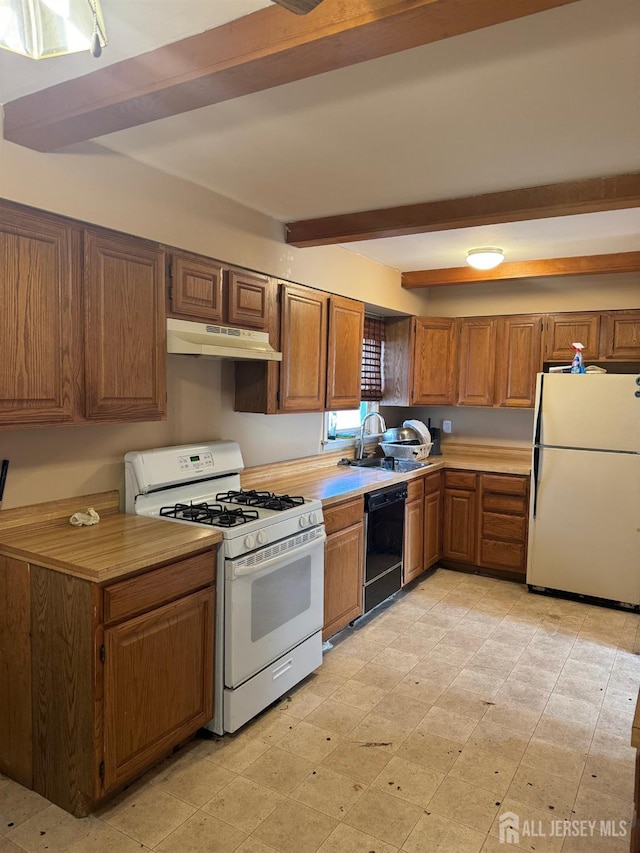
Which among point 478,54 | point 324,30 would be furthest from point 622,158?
point 324,30

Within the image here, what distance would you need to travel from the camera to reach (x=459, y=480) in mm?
4523

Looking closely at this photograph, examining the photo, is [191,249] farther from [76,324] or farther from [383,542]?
[383,542]

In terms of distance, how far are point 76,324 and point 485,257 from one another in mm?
2638

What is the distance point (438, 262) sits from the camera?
14.2 feet

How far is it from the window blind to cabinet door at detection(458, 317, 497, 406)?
689 mm

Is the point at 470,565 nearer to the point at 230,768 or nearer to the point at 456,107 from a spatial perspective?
the point at 230,768

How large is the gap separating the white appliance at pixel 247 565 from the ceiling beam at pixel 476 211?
1.34m

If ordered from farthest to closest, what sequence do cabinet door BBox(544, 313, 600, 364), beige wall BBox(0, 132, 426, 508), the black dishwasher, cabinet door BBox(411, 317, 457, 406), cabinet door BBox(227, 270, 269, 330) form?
cabinet door BBox(411, 317, 457, 406)
cabinet door BBox(544, 313, 600, 364)
the black dishwasher
cabinet door BBox(227, 270, 269, 330)
beige wall BBox(0, 132, 426, 508)

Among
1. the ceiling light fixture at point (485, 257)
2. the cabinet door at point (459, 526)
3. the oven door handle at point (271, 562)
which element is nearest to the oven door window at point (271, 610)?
the oven door handle at point (271, 562)

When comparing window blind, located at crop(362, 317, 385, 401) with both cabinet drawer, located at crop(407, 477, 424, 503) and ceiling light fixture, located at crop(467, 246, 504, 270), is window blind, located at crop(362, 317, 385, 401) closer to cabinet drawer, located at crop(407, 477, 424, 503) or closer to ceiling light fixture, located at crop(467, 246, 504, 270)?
cabinet drawer, located at crop(407, 477, 424, 503)

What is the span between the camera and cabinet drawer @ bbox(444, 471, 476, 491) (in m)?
4.48

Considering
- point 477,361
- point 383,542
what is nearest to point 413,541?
point 383,542

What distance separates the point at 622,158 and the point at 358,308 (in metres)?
1.95

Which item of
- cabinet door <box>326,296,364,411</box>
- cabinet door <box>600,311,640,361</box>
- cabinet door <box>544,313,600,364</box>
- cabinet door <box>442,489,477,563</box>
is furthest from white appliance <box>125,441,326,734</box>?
cabinet door <box>600,311,640,361</box>
